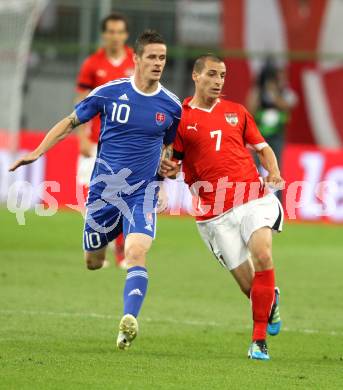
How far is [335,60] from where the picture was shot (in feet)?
82.4

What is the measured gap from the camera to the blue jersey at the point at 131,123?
930cm

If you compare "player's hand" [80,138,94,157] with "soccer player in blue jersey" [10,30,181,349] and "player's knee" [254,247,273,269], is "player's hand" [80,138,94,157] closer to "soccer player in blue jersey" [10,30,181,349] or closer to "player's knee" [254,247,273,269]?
"soccer player in blue jersey" [10,30,181,349]

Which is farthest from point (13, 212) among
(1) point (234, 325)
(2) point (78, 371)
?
(2) point (78, 371)

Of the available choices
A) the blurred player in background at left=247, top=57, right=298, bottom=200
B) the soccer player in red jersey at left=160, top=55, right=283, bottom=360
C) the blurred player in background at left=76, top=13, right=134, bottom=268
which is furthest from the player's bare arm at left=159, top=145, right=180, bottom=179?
the blurred player in background at left=247, top=57, right=298, bottom=200

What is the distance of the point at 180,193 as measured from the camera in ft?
68.0

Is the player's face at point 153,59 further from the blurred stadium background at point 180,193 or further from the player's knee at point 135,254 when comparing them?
the blurred stadium background at point 180,193

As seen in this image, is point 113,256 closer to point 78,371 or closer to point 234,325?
point 234,325

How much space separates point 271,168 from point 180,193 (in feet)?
38.1

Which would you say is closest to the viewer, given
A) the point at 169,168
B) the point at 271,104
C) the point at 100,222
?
the point at 169,168

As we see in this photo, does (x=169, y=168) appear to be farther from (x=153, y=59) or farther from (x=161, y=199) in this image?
A: (x=153, y=59)

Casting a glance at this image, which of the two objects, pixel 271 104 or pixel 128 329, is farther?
pixel 271 104

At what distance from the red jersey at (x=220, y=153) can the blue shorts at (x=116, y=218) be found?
1.52 ft

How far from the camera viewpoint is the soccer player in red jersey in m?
9.27

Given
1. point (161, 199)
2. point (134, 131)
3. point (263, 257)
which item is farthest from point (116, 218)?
point (263, 257)
